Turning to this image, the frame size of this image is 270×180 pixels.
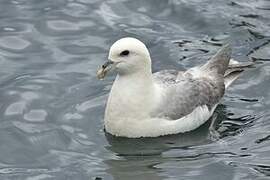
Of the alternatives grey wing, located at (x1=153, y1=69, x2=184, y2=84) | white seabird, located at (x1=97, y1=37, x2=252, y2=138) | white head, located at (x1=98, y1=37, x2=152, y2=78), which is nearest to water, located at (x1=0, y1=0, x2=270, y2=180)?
white seabird, located at (x1=97, y1=37, x2=252, y2=138)

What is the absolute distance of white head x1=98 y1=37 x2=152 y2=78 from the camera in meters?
9.55

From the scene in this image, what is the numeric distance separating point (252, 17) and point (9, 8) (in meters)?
3.77

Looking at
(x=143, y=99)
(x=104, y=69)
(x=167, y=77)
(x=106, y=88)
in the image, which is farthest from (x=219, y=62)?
(x=104, y=69)

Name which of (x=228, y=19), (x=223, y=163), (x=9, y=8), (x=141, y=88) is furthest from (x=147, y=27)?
(x=223, y=163)

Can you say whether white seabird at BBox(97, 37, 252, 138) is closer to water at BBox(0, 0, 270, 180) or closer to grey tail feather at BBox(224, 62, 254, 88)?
water at BBox(0, 0, 270, 180)

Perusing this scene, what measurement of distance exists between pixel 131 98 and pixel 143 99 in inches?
5.4

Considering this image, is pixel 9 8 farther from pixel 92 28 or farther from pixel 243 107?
pixel 243 107

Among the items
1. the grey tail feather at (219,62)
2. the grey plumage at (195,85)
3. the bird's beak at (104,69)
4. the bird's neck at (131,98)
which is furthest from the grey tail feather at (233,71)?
the bird's beak at (104,69)

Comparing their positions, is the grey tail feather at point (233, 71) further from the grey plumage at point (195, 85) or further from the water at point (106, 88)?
the water at point (106, 88)

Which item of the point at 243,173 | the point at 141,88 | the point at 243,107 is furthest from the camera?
the point at 243,107

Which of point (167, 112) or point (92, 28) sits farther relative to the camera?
point (92, 28)

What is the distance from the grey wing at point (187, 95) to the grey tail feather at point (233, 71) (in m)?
0.34

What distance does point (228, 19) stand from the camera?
1327 cm

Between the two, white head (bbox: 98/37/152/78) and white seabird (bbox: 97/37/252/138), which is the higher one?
white head (bbox: 98/37/152/78)
